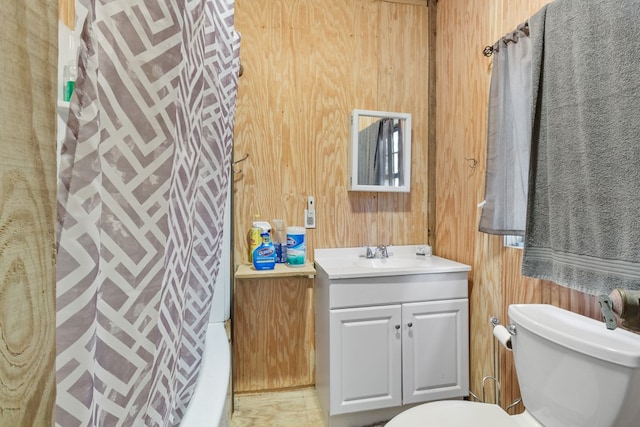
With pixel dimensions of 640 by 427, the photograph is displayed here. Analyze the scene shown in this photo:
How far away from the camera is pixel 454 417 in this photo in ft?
3.23

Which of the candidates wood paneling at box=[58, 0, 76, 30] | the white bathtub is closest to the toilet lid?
the white bathtub

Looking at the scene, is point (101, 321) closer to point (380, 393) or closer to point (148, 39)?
point (148, 39)

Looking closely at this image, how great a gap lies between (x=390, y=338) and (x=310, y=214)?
81cm

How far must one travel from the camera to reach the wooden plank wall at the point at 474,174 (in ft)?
4.51

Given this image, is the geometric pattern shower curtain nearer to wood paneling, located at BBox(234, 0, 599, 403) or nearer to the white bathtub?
the white bathtub

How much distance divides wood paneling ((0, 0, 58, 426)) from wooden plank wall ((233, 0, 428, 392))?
1.51m

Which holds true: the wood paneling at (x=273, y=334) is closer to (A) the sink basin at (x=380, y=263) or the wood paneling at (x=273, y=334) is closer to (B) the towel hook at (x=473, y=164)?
(A) the sink basin at (x=380, y=263)

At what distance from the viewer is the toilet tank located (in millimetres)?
767

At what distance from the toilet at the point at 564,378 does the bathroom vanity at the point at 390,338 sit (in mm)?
438

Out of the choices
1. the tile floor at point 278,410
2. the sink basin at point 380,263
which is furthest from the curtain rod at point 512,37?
the tile floor at point 278,410

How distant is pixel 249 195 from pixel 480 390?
1632 millimetres

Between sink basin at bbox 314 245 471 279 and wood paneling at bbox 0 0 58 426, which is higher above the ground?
wood paneling at bbox 0 0 58 426

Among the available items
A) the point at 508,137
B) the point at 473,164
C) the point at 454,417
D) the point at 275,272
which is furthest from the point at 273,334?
the point at 508,137

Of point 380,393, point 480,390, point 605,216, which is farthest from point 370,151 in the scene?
point 480,390
